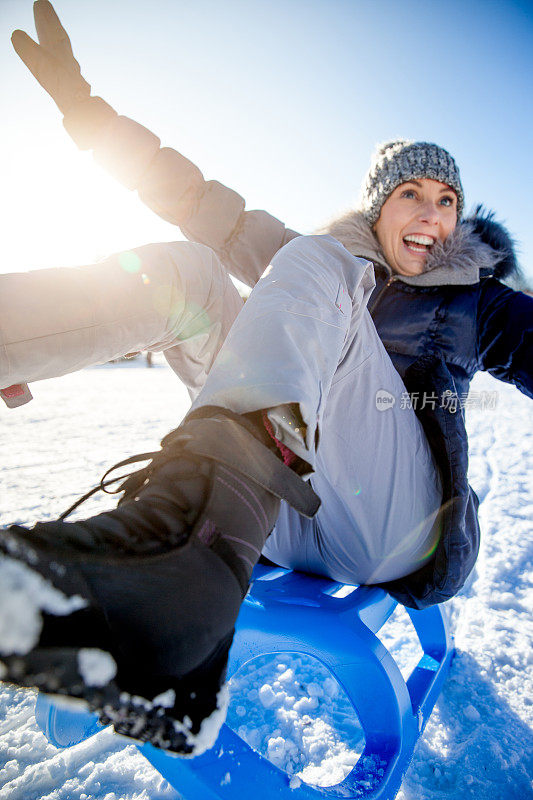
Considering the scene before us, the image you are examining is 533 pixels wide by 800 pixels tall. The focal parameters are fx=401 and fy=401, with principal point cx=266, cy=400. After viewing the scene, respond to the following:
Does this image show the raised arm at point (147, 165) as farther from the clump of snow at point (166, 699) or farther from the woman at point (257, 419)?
the clump of snow at point (166, 699)

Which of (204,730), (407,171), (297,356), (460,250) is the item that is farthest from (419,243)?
(204,730)

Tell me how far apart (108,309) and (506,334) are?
955 millimetres

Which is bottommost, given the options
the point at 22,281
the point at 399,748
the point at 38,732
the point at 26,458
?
the point at 26,458

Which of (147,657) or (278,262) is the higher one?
(278,262)

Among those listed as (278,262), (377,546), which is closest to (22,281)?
(278,262)

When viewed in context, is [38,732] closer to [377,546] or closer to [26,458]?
[377,546]

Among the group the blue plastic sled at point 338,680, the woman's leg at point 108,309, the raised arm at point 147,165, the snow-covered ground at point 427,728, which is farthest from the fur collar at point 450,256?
the snow-covered ground at point 427,728

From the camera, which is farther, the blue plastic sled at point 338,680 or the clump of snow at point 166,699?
the blue plastic sled at point 338,680

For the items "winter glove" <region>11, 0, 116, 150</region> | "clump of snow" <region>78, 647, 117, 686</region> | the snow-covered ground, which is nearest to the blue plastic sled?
the snow-covered ground

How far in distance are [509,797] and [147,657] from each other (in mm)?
788

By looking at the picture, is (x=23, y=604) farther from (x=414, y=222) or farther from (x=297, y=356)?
(x=414, y=222)

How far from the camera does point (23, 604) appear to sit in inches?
11.3

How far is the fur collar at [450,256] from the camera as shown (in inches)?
43.6

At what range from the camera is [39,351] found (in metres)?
0.61
